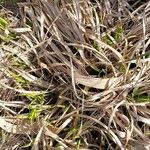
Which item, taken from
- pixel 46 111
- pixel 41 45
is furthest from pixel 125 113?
pixel 41 45

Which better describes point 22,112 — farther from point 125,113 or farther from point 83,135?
point 125,113

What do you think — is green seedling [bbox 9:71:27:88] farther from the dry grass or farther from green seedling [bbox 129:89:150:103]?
green seedling [bbox 129:89:150:103]

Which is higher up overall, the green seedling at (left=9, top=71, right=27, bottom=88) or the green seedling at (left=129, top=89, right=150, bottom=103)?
the green seedling at (left=9, top=71, right=27, bottom=88)

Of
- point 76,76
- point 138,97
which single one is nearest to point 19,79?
point 76,76

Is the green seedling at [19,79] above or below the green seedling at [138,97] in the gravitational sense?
above

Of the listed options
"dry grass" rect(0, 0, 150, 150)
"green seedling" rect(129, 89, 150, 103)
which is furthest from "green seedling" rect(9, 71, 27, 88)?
"green seedling" rect(129, 89, 150, 103)

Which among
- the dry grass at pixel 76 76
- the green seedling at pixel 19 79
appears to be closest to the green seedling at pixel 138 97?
the dry grass at pixel 76 76

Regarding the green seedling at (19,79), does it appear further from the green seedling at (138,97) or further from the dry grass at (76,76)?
the green seedling at (138,97)

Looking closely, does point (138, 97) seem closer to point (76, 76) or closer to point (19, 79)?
point (76, 76)
